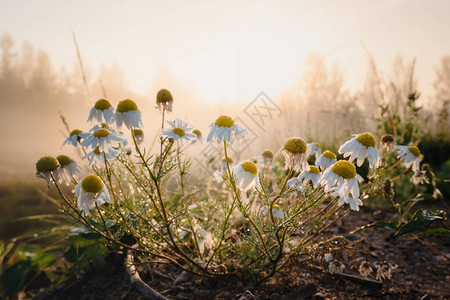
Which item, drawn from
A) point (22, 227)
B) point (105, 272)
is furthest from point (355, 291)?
point (22, 227)

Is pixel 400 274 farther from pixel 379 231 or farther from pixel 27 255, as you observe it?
pixel 27 255

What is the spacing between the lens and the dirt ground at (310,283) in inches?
58.0

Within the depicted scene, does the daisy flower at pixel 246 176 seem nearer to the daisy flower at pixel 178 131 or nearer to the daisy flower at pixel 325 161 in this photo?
the daisy flower at pixel 178 131

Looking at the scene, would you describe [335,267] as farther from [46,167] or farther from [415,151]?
[46,167]

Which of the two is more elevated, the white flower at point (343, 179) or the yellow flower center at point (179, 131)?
the yellow flower center at point (179, 131)

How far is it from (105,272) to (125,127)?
132cm

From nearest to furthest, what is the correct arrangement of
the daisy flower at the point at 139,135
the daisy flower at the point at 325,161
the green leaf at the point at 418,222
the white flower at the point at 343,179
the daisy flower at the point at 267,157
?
1. the white flower at the point at 343,179
2. the green leaf at the point at 418,222
3. the daisy flower at the point at 325,161
4. the daisy flower at the point at 139,135
5. the daisy flower at the point at 267,157

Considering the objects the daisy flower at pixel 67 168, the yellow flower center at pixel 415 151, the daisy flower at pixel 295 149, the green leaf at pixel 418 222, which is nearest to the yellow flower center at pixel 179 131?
the daisy flower at pixel 295 149

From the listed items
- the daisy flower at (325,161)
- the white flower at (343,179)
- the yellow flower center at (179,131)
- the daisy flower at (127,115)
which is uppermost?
the daisy flower at (127,115)

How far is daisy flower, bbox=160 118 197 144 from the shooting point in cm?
118

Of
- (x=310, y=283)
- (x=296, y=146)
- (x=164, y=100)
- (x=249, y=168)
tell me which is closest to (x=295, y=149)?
(x=296, y=146)

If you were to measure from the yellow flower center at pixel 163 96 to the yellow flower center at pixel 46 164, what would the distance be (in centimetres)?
49

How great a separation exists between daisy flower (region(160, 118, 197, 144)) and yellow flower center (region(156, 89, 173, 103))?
9 centimetres

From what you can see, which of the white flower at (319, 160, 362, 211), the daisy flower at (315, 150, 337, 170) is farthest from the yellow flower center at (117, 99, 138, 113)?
the daisy flower at (315, 150, 337, 170)
